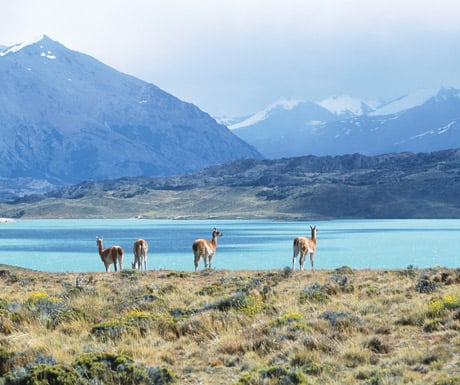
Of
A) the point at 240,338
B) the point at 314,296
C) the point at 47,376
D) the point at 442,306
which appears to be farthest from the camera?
the point at 314,296

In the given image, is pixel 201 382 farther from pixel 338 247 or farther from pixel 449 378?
pixel 338 247

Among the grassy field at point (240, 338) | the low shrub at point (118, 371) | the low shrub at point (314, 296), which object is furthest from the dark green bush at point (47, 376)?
the low shrub at point (314, 296)

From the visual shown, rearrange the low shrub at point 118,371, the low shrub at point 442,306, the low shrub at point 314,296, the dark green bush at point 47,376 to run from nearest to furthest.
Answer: the dark green bush at point 47,376 → the low shrub at point 118,371 → the low shrub at point 442,306 → the low shrub at point 314,296

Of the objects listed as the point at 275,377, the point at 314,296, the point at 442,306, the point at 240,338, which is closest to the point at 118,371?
the point at 275,377

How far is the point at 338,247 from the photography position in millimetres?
104688

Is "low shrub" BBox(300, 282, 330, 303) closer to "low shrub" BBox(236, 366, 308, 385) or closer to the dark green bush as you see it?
"low shrub" BBox(236, 366, 308, 385)

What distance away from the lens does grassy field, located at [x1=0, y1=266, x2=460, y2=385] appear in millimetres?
10297

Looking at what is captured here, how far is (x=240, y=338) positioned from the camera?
12891mm

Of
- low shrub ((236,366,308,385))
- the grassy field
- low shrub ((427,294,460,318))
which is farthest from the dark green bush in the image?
low shrub ((427,294,460,318))

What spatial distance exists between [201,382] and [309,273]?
56.2 feet

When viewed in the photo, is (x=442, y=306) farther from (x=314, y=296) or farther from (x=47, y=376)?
(x=47, y=376)

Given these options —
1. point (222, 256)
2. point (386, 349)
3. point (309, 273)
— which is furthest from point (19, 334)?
point (222, 256)

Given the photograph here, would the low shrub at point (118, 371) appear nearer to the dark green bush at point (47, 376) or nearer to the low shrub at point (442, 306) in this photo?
the dark green bush at point (47, 376)

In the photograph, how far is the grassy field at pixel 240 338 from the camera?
1030 centimetres
